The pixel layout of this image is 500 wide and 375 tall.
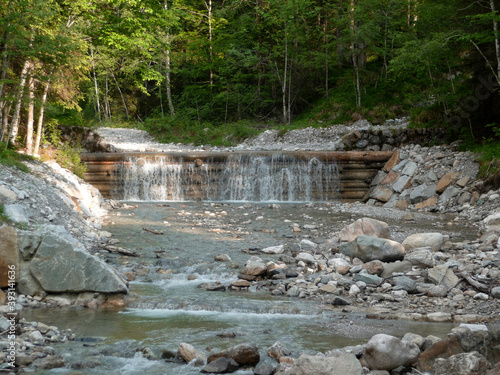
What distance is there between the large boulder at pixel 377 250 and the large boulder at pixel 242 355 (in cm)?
349

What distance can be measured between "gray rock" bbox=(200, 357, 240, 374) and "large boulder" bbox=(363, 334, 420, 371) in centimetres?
112

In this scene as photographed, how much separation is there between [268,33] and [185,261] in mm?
22401

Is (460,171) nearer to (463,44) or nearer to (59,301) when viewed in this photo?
(463,44)

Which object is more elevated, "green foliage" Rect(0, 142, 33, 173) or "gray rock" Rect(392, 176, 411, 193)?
"green foliage" Rect(0, 142, 33, 173)

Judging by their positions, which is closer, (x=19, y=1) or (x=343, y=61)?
(x=19, y=1)

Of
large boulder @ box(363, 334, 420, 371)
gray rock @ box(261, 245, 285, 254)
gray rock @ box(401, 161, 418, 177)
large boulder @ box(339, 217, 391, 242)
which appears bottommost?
large boulder @ box(363, 334, 420, 371)

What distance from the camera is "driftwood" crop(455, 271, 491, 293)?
5570mm

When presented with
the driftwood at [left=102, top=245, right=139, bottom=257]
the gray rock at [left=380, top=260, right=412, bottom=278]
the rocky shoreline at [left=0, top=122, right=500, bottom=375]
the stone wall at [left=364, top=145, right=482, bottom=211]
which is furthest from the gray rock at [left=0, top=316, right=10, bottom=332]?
the stone wall at [left=364, top=145, right=482, bottom=211]

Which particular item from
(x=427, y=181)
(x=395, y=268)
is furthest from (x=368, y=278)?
(x=427, y=181)

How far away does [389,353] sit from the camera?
11.9 ft

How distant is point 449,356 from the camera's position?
11.9 feet

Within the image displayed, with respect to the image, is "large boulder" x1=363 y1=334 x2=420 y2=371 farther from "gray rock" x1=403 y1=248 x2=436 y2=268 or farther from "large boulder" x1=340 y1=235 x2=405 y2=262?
"large boulder" x1=340 y1=235 x2=405 y2=262

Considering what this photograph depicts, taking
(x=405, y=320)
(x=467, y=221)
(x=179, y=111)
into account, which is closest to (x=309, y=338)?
(x=405, y=320)

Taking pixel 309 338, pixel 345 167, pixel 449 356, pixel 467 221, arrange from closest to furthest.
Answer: pixel 449 356
pixel 309 338
pixel 467 221
pixel 345 167
